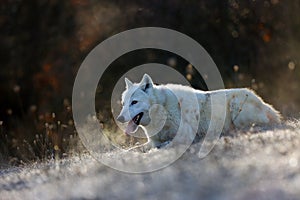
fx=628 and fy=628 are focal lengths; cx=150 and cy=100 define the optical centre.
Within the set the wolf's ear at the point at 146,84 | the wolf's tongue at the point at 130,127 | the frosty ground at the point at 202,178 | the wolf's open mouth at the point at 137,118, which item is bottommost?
the frosty ground at the point at 202,178

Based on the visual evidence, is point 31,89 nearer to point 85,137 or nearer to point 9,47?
point 9,47

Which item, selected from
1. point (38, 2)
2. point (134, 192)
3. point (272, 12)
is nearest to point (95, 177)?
point (134, 192)

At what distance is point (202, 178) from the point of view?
6.07 metres

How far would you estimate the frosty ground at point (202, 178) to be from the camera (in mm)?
5648

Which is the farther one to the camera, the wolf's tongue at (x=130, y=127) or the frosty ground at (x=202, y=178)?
the wolf's tongue at (x=130, y=127)

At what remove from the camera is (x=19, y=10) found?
19609 millimetres

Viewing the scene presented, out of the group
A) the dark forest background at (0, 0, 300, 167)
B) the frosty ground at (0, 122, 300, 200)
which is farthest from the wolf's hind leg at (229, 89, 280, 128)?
the dark forest background at (0, 0, 300, 167)

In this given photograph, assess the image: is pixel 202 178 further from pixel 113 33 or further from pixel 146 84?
pixel 113 33

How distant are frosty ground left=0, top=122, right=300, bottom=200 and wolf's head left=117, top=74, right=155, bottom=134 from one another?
4.59 ft

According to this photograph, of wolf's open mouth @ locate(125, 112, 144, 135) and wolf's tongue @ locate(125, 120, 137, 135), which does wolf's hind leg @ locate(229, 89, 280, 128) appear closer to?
wolf's open mouth @ locate(125, 112, 144, 135)

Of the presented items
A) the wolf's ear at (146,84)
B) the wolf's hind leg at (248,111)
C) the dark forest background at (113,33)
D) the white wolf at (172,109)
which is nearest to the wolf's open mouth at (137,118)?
the white wolf at (172,109)

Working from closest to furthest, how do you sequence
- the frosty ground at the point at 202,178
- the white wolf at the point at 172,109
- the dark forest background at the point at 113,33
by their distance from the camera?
the frosty ground at the point at 202,178, the white wolf at the point at 172,109, the dark forest background at the point at 113,33

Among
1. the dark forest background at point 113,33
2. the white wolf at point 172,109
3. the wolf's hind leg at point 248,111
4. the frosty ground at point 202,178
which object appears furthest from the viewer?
the dark forest background at point 113,33

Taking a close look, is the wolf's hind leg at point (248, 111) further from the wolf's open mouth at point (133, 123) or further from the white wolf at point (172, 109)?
the wolf's open mouth at point (133, 123)
